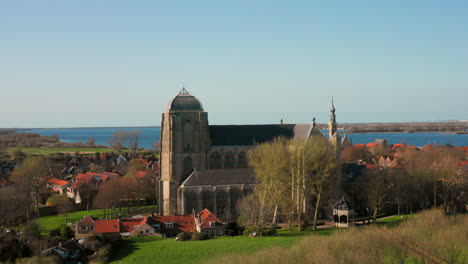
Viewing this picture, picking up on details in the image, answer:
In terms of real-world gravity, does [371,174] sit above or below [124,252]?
above

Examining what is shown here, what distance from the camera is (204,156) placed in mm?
66062

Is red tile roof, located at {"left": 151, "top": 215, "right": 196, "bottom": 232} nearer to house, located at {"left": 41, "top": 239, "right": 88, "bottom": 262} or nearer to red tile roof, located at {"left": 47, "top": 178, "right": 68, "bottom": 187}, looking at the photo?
house, located at {"left": 41, "top": 239, "right": 88, "bottom": 262}

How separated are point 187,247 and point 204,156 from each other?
19.8 metres

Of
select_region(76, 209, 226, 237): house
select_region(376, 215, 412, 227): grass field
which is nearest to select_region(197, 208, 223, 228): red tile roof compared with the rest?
select_region(76, 209, 226, 237): house

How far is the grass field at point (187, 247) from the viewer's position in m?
44.0

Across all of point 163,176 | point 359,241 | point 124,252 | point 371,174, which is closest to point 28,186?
point 163,176

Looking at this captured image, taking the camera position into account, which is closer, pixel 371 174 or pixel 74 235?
pixel 74 235

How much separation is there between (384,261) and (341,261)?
432 cm

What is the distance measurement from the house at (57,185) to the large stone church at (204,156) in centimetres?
3124

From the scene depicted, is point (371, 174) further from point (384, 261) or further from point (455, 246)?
point (384, 261)

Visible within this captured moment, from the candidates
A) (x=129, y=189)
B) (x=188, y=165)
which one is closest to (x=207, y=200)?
(x=188, y=165)

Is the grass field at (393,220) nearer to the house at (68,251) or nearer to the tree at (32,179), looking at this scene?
the house at (68,251)

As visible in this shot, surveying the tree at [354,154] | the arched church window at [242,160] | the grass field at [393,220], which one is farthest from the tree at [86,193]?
the tree at [354,154]

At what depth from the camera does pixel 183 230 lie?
183ft
